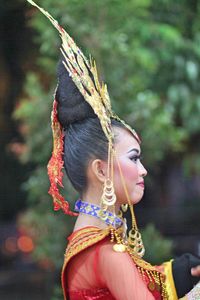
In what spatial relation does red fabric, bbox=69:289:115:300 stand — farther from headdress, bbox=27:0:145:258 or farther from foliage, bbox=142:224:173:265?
foliage, bbox=142:224:173:265

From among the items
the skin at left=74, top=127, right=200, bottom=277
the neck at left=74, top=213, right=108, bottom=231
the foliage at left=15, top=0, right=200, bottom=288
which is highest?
the foliage at left=15, top=0, right=200, bottom=288

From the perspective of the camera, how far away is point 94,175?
2.55 m

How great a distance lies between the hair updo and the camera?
2555mm

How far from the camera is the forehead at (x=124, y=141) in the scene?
2.58 metres

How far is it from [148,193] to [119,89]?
440 cm

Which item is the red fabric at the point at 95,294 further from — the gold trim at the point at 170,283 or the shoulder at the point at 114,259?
the gold trim at the point at 170,283

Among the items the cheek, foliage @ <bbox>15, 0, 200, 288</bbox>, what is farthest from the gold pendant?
foliage @ <bbox>15, 0, 200, 288</bbox>

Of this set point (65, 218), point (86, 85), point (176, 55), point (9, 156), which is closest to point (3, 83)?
point (9, 156)

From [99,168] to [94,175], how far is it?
0.03 meters

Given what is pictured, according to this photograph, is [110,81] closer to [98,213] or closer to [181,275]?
[181,275]

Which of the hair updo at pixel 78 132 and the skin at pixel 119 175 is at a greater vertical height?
the hair updo at pixel 78 132

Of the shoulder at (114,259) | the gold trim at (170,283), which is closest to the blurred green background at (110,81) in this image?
the gold trim at (170,283)

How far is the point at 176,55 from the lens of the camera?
6.10 m

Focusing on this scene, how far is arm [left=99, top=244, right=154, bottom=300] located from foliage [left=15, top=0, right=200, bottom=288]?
253 cm
